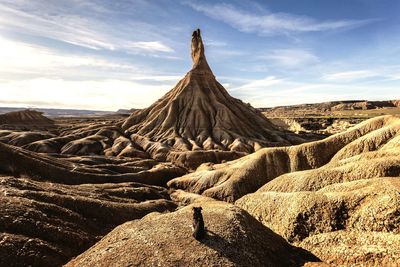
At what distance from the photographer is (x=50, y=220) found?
3244cm

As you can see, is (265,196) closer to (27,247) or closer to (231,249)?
(231,249)

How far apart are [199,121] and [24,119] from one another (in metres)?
99.8

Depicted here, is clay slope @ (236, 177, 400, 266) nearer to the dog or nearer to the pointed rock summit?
the dog

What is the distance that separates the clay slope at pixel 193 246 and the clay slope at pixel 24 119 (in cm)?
15584

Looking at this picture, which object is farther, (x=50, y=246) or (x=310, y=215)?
(x=310, y=215)

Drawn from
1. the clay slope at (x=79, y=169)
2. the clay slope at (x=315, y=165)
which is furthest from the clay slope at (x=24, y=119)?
the clay slope at (x=315, y=165)

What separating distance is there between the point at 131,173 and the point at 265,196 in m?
38.8

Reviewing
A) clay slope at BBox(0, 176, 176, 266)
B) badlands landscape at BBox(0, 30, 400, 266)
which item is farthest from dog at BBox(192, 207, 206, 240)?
clay slope at BBox(0, 176, 176, 266)

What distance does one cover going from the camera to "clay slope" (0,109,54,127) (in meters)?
169

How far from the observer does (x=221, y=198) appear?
53.6m

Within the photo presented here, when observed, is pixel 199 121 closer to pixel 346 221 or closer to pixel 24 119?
pixel 346 221

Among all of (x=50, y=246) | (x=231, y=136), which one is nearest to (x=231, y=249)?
(x=50, y=246)

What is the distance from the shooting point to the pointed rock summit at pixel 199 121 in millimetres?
108312

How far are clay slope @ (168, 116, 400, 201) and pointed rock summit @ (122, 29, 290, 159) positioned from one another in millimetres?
43467
